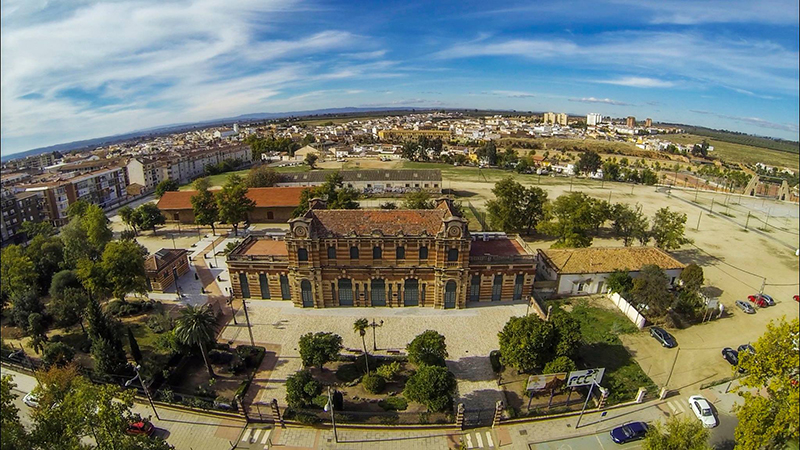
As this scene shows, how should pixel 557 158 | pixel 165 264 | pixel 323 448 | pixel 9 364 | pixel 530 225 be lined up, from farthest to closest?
1. pixel 557 158
2. pixel 530 225
3. pixel 165 264
4. pixel 9 364
5. pixel 323 448

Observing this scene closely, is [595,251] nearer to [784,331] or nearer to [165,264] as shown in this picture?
[784,331]

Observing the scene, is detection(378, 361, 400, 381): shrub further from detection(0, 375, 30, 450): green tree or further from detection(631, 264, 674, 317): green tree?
detection(631, 264, 674, 317): green tree

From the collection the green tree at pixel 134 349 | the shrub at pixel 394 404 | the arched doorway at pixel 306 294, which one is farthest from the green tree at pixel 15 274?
the shrub at pixel 394 404

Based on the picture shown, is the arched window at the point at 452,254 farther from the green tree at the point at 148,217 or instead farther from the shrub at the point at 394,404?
the green tree at the point at 148,217

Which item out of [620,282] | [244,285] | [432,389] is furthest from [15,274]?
[620,282]

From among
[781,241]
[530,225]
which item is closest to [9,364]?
[530,225]

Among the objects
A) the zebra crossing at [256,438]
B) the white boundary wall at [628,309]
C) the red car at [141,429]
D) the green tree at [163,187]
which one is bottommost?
the zebra crossing at [256,438]
